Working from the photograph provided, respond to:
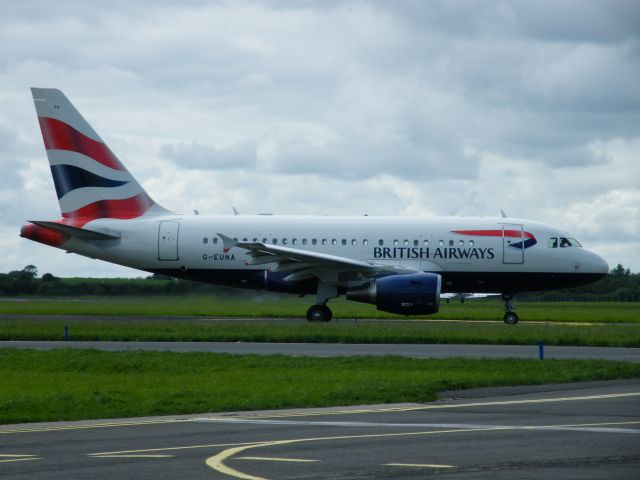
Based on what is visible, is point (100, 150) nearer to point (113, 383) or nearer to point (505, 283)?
point (505, 283)

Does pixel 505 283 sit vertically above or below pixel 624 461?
above

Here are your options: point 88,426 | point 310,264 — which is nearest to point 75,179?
point 310,264

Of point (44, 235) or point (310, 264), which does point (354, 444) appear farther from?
point (44, 235)

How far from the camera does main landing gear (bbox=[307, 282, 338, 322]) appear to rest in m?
40.8

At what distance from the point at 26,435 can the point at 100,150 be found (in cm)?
3061

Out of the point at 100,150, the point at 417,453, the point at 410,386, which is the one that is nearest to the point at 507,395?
the point at 410,386

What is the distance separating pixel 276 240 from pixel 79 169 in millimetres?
8056

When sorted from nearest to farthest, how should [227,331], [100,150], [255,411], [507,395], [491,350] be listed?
1. [255,411]
2. [507,395]
3. [491,350]
4. [227,331]
5. [100,150]

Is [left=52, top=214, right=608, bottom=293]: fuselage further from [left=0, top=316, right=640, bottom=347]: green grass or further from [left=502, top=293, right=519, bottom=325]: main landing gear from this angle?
[left=0, top=316, right=640, bottom=347]: green grass

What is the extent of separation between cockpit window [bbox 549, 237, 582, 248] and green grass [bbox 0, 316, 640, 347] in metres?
4.76

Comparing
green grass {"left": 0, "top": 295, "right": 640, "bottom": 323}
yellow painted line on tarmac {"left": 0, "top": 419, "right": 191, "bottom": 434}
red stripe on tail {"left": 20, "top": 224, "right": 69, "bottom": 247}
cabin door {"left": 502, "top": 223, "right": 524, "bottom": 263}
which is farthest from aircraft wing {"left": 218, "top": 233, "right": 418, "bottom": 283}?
yellow painted line on tarmac {"left": 0, "top": 419, "right": 191, "bottom": 434}

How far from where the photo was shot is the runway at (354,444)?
10992mm

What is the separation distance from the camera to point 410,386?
63.8 ft

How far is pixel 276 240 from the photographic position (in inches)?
1679
